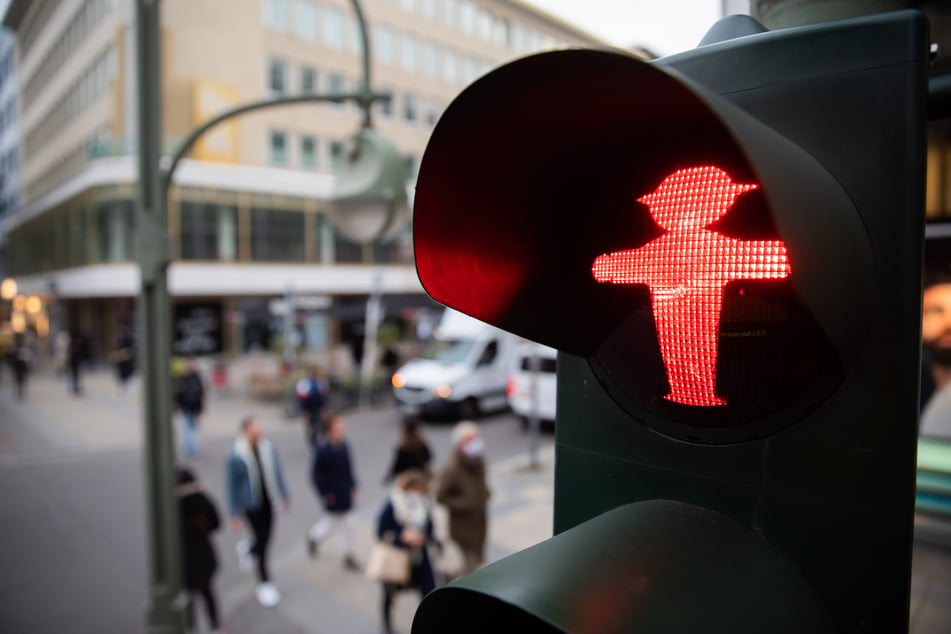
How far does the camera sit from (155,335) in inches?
197

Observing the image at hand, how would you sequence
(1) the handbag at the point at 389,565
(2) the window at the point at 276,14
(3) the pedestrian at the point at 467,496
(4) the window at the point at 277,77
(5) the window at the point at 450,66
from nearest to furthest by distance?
(1) the handbag at the point at 389,565 → (3) the pedestrian at the point at 467,496 → (2) the window at the point at 276,14 → (4) the window at the point at 277,77 → (5) the window at the point at 450,66

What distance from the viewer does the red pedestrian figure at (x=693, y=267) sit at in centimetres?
104

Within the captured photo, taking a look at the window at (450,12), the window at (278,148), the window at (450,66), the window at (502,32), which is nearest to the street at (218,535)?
the window at (278,148)

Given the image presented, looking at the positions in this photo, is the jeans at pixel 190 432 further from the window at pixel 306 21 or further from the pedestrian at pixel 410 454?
the window at pixel 306 21

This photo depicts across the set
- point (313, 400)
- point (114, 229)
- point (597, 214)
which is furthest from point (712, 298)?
point (114, 229)

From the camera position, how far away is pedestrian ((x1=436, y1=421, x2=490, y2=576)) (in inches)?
247

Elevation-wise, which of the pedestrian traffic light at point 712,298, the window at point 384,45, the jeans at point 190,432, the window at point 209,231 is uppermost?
the window at point 384,45

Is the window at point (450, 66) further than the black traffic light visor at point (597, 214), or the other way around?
the window at point (450, 66)

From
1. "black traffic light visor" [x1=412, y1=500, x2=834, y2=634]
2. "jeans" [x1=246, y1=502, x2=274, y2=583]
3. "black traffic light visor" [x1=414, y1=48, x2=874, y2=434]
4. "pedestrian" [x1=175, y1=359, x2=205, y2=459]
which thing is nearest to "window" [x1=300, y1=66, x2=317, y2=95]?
"pedestrian" [x1=175, y1=359, x2=205, y2=459]

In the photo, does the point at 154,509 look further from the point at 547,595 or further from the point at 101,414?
the point at 101,414

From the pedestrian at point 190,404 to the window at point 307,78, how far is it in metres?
24.8

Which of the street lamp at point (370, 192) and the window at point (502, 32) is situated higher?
the window at point (502, 32)

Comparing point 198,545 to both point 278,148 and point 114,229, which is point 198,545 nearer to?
point 114,229

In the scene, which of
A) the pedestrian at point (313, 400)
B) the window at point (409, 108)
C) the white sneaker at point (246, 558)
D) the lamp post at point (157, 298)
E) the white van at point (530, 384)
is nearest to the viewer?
the lamp post at point (157, 298)
